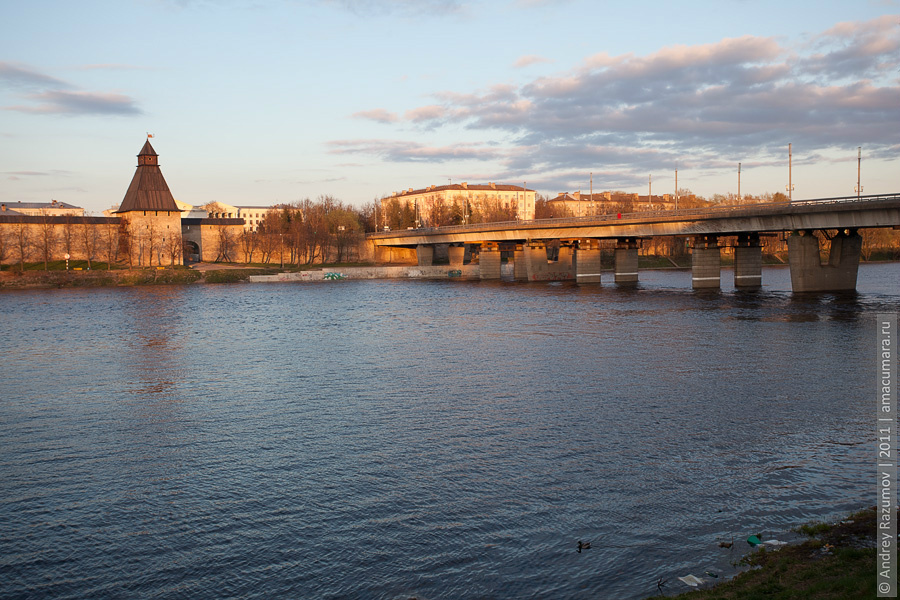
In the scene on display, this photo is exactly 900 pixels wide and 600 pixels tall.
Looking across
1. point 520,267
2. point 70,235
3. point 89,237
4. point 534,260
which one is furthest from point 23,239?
point 534,260

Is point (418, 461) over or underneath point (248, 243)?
underneath

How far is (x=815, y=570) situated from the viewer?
12258 mm

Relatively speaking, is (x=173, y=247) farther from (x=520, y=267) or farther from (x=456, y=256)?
(x=520, y=267)

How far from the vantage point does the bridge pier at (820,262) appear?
70.4 metres

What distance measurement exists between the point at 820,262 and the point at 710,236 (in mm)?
13862

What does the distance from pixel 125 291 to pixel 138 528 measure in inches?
3729

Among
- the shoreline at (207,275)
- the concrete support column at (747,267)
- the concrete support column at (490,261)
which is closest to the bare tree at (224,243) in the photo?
the shoreline at (207,275)

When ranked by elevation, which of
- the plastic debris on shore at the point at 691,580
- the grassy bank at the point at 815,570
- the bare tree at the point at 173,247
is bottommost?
the plastic debris on shore at the point at 691,580

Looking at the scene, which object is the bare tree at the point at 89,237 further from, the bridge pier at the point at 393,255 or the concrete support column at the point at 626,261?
the concrete support column at the point at 626,261

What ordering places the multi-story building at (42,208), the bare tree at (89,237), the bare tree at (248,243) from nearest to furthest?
the bare tree at (89,237) < the bare tree at (248,243) < the multi-story building at (42,208)

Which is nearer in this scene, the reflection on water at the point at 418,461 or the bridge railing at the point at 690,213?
the reflection on water at the point at 418,461

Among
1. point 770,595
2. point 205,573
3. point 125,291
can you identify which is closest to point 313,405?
point 205,573

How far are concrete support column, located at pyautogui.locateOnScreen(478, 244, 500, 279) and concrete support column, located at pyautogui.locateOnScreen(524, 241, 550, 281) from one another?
9707 millimetres

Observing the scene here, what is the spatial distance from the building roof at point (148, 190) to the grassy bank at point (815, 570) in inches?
5337
